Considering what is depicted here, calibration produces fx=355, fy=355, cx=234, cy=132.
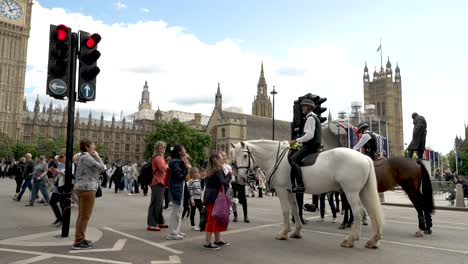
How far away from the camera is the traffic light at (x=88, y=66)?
8.10m

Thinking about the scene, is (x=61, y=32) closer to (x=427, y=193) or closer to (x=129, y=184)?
(x=427, y=193)

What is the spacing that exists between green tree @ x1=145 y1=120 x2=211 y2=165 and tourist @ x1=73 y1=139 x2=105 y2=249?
62331mm

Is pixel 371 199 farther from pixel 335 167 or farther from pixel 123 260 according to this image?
pixel 123 260

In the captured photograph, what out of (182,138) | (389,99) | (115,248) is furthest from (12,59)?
(389,99)

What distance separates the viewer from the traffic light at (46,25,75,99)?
7.82 metres

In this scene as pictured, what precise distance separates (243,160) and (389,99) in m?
121

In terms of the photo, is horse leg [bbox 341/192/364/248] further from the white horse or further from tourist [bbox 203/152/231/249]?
tourist [bbox 203/152/231/249]

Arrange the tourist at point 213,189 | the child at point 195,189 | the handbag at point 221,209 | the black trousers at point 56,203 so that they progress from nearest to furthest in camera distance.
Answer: the handbag at point 221,209, the tourist at point 213,189, the black trousers at point 56,203, the child at point 195,189

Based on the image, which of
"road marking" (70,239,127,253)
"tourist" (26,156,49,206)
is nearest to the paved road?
"road marking" (70,239,127,253)

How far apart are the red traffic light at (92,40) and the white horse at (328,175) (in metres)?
4.18

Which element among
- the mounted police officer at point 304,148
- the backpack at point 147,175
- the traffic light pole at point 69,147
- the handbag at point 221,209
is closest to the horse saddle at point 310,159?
the mounted police officer at point 304,148

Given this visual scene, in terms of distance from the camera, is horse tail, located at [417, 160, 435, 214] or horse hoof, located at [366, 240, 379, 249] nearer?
horse hoof, located at [366, 240, 379, 249]

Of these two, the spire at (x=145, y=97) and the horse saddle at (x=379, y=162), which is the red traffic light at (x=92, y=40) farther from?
the spire at (x=145, y=97)

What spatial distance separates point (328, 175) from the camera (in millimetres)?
7676
